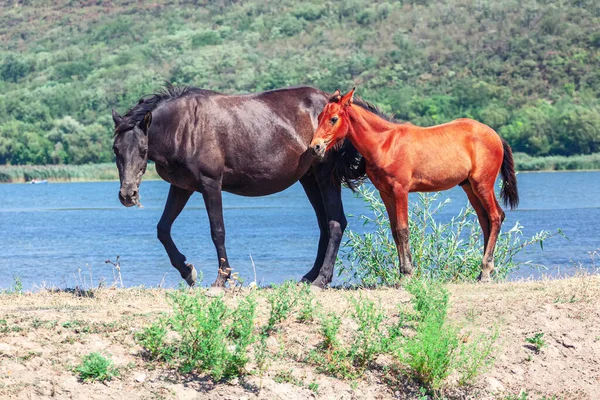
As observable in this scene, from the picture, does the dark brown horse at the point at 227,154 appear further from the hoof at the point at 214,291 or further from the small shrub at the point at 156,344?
the small shrub at the point at 156,344

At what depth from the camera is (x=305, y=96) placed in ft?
34.6

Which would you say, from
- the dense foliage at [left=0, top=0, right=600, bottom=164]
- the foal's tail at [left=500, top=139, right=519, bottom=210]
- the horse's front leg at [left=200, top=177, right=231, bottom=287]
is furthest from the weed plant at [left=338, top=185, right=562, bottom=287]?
the dense foliage at [left=0, top=0, right=600, bottom=164]

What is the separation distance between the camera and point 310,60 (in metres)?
132

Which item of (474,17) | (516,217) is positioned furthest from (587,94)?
(516,217)

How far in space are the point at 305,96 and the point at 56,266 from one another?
44.0 feet

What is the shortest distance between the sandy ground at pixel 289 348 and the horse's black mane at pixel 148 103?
5.27 feet

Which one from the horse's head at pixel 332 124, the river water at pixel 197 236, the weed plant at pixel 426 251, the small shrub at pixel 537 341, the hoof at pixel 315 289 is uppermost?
the horse's head at pixel 332 124

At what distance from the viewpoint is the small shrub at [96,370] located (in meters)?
7.21

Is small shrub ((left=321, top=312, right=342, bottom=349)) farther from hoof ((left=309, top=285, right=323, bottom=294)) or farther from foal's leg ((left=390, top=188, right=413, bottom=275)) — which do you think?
foal's leg ((left=390, top=188, right=413, bottom=275))

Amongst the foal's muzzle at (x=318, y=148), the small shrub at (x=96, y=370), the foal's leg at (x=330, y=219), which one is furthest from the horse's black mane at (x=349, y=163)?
the small shrub at (x=96, y=370)

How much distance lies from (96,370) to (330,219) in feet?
12.6

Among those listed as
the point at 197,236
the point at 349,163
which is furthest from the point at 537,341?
the point at 197,236

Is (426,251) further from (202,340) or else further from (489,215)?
(202,340)

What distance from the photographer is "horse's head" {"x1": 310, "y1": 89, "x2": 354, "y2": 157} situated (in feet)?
31.4
